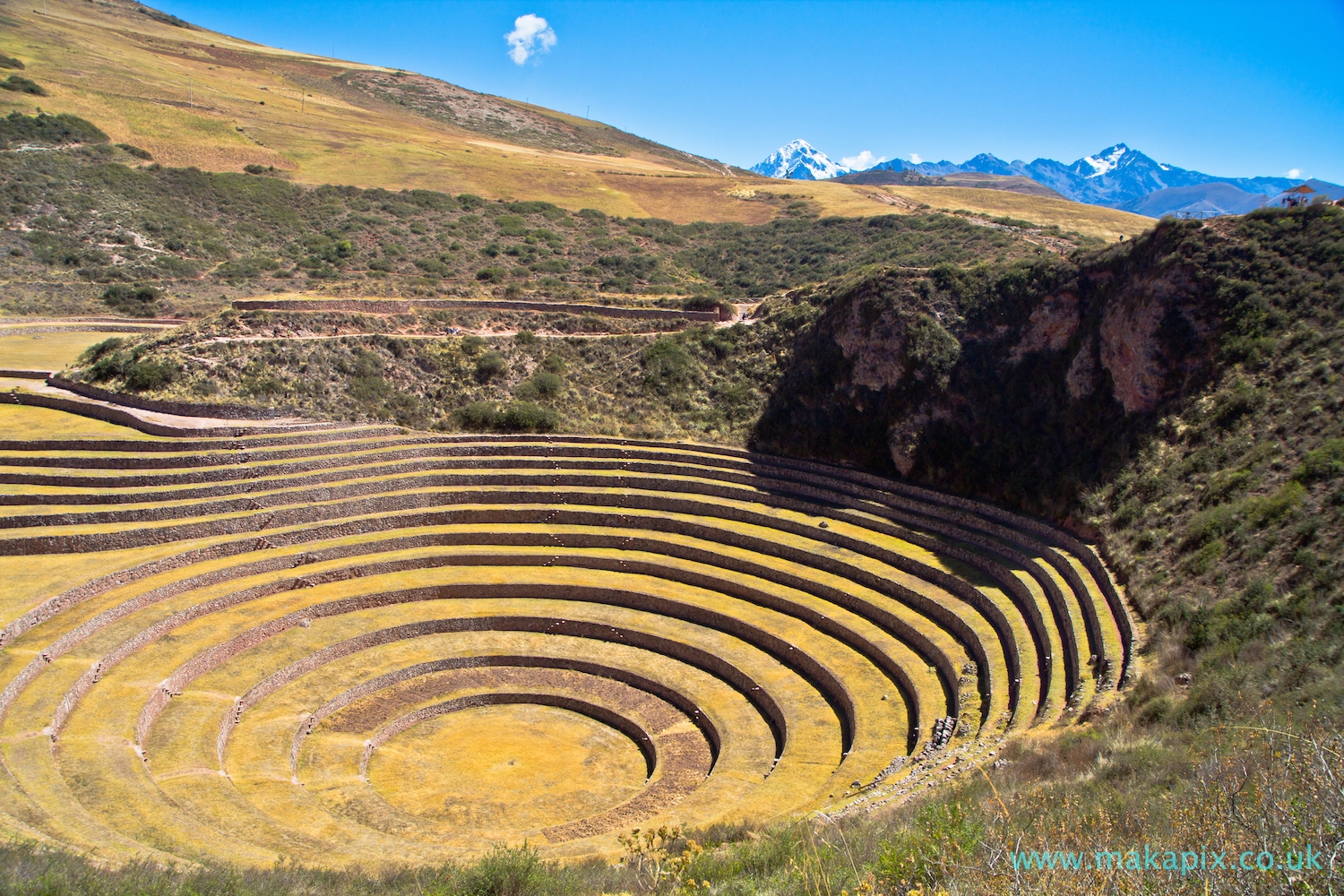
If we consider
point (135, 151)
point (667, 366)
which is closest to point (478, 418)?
point (667, 366)

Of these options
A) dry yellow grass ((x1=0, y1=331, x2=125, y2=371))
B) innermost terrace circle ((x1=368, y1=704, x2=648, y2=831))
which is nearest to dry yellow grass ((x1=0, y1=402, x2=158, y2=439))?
dry yellow grass ((x1=0, y1=331, x2=125, y2=371))

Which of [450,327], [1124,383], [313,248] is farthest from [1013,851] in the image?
[313,248]

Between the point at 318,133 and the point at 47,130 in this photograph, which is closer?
the point at 47,130

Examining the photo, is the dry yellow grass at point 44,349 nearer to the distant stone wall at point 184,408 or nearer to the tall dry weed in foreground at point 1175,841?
the distant stone wall at point 184,408

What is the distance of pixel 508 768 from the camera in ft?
54.5

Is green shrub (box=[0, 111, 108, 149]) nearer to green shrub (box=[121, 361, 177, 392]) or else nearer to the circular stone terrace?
green shrub (box=[121, 361, 177, 392])

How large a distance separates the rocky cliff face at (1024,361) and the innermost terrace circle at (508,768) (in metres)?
14.7

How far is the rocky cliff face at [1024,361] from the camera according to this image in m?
22.8

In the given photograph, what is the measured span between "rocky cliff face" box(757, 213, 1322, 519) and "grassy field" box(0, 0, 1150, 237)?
29.0 m

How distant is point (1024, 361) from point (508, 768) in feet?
70.8

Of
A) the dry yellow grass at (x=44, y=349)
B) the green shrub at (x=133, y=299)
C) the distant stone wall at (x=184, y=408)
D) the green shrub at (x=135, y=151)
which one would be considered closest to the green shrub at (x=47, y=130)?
the green shrub at (x=135, y=151)

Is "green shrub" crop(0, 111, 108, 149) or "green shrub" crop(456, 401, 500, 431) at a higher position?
"green shrub" crop(0, 111, 108, 149)

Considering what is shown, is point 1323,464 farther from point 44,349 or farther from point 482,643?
point 44,349

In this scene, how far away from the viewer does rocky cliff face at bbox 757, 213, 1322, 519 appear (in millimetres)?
22844
